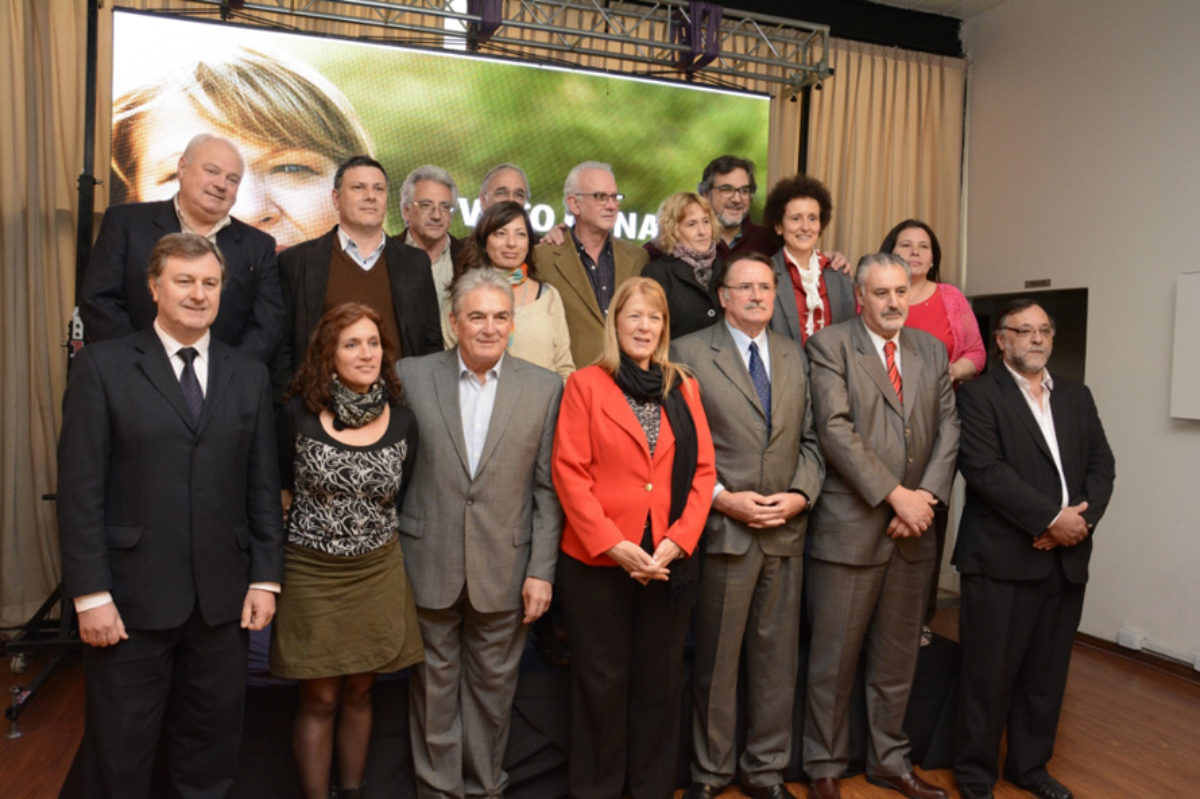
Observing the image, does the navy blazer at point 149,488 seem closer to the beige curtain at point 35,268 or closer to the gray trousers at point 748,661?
the gray trousers at point 748,661

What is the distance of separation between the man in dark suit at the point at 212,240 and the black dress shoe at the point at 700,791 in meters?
2.11

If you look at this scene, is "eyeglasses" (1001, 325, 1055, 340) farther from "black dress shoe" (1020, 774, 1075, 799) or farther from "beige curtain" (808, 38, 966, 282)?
"beige curtain" (808, 38, 966, 282)

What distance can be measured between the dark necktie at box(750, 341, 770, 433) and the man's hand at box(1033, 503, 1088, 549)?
1115mm

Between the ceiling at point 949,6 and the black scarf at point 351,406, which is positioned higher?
the ceiling at point 949,6

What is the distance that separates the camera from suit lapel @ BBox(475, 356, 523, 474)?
266cm

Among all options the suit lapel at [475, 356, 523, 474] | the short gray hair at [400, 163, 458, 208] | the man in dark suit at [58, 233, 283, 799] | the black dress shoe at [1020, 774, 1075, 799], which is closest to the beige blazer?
the short gray hair at [400, 163, 458, 208]

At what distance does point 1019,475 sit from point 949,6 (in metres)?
4.39

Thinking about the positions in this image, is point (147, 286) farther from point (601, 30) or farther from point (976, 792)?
point (601, 30)

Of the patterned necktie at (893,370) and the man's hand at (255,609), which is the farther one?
the patterned necktie at (893,370)

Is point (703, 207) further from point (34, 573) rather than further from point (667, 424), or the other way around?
point (34, 573)

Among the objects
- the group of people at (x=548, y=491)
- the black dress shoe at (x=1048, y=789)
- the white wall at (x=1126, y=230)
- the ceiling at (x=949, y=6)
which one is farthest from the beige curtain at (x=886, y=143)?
the black dress shoe at (x=1048, y=789)

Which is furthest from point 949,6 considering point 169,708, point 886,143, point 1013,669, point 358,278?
point 169,708

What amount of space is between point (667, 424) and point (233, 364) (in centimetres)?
131

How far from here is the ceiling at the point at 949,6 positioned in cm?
602
